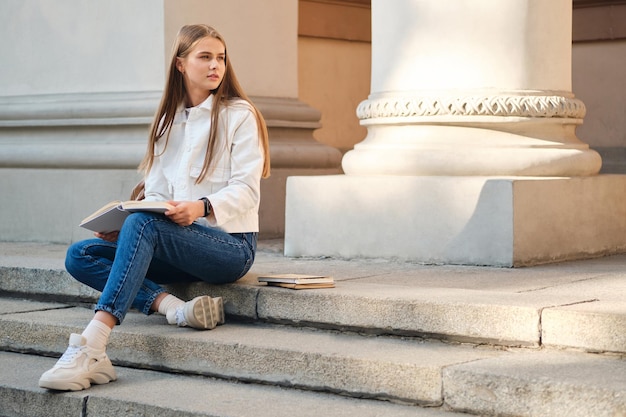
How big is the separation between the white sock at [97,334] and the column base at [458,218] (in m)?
1.96

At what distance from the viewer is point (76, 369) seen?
4422 mm

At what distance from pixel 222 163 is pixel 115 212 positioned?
50 centimetres

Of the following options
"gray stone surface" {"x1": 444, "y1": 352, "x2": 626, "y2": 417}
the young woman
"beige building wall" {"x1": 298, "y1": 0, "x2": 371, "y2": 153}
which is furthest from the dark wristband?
"beige building wall" {"x1": 298, "y1": 0, "x2": 371, "y2": 153}

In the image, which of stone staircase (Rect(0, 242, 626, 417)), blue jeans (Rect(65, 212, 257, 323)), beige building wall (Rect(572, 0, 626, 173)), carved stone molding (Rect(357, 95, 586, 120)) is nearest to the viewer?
stone staircase (Rect(0, 242, 626, 417))

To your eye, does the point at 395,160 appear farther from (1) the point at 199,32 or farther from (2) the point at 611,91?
(2) the point at 611,91

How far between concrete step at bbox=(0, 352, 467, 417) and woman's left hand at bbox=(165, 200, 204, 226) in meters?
0.61

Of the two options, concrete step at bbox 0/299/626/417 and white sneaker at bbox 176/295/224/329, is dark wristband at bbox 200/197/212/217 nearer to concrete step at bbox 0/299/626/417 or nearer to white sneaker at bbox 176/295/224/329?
white sneaker at bbox 176/295/224/329

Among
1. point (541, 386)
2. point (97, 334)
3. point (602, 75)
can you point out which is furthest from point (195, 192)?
point (602, 75)

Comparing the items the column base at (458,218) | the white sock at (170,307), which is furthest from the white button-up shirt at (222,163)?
the column base at (458,218)

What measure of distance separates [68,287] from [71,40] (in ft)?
8.62

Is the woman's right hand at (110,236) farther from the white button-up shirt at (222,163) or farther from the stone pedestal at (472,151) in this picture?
the stone pedestal at (472,151)

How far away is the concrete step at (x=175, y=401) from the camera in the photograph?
159 inches

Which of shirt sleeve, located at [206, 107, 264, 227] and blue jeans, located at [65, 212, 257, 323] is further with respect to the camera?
shirt sleeve, located at [206, 107, 264, 227]

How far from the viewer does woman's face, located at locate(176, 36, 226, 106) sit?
497 cm
